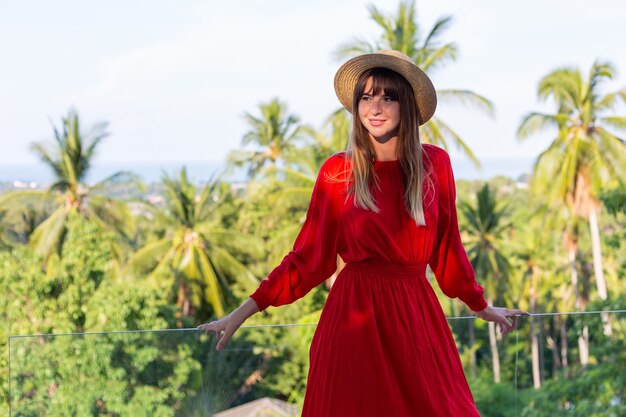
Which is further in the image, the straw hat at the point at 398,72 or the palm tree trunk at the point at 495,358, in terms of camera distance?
the palm tree trunk at the point at 495,358

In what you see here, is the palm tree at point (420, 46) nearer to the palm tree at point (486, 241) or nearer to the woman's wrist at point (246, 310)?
the palm tree at point (486, 241)

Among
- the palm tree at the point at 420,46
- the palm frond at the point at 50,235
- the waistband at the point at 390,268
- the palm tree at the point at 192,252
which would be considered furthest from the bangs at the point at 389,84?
the palm frond at the point at 50,235

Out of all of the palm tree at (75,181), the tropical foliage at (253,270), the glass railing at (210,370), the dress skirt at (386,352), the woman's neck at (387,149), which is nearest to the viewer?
the dress skirt at (386,352)

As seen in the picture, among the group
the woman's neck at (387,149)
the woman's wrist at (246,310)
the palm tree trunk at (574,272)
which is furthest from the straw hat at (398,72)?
the palm tree trunk at (574,272)

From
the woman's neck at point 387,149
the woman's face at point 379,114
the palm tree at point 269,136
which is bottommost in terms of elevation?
the woman's neck at point 387,149

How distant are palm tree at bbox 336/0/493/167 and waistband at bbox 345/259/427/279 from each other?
1968 centimetres

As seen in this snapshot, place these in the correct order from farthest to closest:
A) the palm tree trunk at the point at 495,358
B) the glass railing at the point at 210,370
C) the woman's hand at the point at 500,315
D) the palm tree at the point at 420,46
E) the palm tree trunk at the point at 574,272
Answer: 1. the palm tree trunk at the point at 574,272
2. the palm tree at the point at 420,46
3. the palm tree trunk at the point at 495,358
4. the glass railing at the point at 210,370
5. the woman's hand at the point at 500,315

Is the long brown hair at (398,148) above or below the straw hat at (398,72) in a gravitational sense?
below

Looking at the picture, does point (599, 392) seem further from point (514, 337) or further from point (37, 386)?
point (37, 386)

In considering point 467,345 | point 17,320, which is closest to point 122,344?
point 467,345

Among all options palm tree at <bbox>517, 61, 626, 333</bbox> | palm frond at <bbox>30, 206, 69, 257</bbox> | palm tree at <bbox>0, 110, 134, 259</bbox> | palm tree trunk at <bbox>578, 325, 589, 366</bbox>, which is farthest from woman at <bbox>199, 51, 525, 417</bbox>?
palm tree at <bbox>517, 61, 626, 333</bbox>

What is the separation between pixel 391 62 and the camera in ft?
8.27

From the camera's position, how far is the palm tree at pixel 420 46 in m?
22.4

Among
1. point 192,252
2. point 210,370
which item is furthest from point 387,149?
point 192,252
